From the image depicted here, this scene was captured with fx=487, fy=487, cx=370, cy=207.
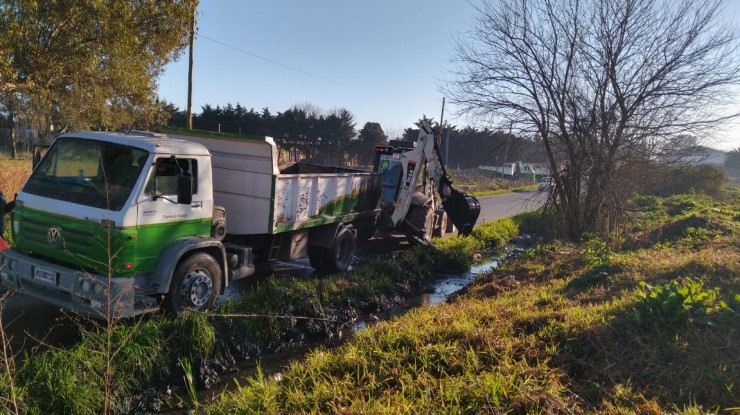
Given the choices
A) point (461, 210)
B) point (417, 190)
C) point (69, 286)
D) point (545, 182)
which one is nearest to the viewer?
point (69, 286)

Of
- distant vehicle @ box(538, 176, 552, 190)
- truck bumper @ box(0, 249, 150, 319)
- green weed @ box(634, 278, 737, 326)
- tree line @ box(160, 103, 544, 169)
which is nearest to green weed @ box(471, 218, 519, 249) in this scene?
distant vehicle @ box(538, 176, 552, 190)

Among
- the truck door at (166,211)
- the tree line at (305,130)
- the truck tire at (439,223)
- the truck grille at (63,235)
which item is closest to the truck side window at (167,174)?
the truck door at (166,211)

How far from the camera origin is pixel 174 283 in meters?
5.73

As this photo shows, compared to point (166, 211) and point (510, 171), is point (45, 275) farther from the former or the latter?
point (510, 171)

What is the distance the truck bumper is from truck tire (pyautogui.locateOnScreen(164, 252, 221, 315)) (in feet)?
1.48

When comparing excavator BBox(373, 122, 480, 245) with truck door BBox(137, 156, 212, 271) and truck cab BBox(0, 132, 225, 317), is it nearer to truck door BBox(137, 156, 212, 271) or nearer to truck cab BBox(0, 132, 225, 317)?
truck door BBox(137, 156, 212, 271)

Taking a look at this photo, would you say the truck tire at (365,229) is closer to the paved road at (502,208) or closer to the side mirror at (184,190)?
the side mirror at (184,190)

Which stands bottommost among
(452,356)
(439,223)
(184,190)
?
(452,356)

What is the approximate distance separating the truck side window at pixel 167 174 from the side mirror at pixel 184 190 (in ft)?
0.21

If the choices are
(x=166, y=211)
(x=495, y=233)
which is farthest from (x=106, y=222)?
(x=495, y=233)

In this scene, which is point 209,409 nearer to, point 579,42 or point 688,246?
point 688,246

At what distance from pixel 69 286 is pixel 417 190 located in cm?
818

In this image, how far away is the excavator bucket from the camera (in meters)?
12.2

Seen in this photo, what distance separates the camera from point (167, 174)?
5.86 m
